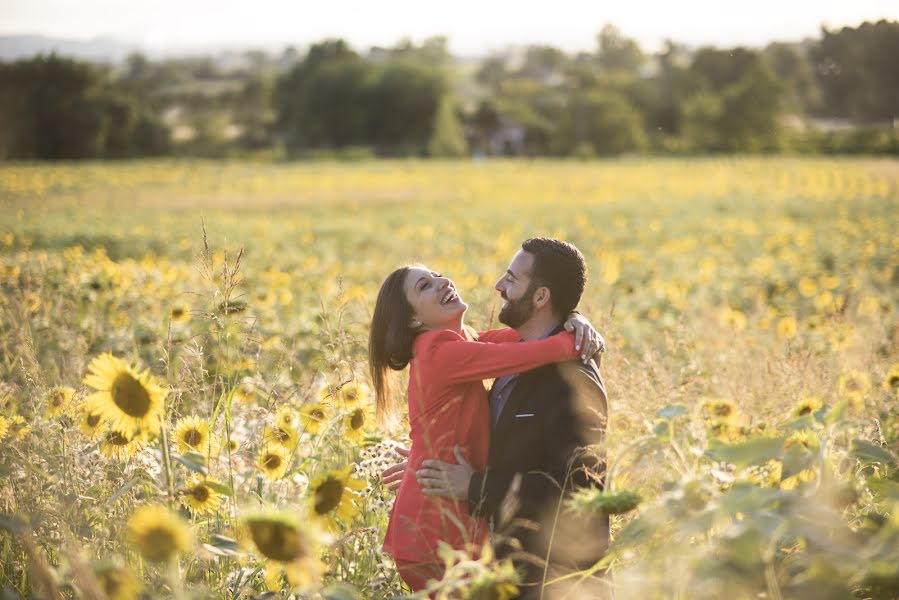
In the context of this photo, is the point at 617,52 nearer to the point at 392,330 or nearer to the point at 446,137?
the point at 446,137

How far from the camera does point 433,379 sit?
2.48 metres

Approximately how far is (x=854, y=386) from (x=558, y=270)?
185cm

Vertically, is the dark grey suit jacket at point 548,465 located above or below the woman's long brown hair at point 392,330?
below

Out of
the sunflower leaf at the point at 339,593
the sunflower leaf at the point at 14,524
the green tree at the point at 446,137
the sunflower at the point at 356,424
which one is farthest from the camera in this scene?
the green tree at the point at 446,137

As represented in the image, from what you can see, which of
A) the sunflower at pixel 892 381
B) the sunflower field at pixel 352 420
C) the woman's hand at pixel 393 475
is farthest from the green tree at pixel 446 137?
the woman's hand at pixel 393 475

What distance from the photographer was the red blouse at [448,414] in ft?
7.77

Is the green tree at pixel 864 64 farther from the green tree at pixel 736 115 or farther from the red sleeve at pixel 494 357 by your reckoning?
the green tree at pixel 736 115

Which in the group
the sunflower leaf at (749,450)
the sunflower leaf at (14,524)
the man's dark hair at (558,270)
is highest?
the man's dark hair at (558,270)

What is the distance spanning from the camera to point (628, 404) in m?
3.17

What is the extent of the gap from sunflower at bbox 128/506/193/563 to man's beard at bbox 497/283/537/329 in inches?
55.6

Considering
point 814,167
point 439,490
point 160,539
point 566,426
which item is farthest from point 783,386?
point 814,167

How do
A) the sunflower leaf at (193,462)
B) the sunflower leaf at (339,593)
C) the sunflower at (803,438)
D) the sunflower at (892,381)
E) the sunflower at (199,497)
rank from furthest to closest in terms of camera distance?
1. the sunflower at (892,381)
2. the sunflower at (803,438)
3. the sunflower at (199,497)
4. the sunflower leaf at (193,462)
5. the sunflower leaf at (339,593)

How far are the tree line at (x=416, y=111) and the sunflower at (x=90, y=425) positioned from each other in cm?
3937

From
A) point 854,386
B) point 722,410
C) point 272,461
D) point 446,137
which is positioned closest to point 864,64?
point 854,386
